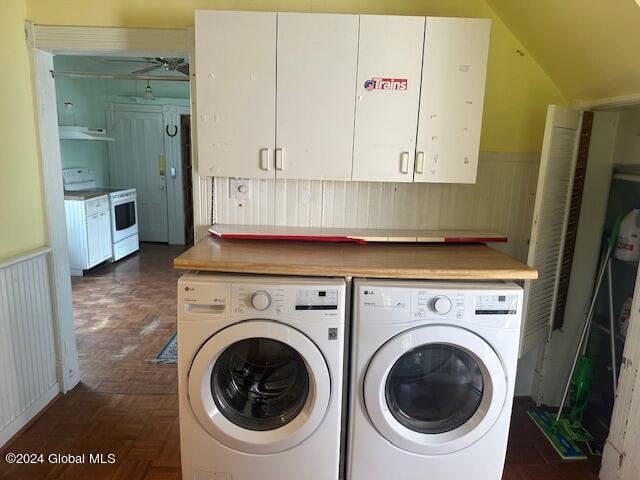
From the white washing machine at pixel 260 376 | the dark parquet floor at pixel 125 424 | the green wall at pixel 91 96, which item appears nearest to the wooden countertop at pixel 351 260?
the white washing machine at pixel 260 376

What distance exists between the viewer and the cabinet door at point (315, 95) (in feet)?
6.24

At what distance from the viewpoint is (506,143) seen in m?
2.34

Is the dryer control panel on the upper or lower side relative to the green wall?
lower

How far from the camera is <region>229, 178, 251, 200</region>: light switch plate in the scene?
231 centimetres

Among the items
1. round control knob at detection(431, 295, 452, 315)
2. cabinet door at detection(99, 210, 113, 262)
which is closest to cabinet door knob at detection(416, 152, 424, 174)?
round control knob at detection(431, 295, 452, 315)

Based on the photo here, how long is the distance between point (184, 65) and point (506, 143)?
7.76 ft

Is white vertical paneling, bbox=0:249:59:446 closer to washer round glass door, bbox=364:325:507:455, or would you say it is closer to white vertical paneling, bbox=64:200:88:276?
washer round glass door, bbox=364:325:507:455

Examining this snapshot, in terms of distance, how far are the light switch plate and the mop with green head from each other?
1913mm

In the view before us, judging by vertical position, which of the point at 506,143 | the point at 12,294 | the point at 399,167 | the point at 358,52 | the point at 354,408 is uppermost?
the point at 358,52

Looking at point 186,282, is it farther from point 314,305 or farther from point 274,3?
point 274,3

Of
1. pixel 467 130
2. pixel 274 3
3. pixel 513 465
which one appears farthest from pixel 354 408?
pixel 274 3

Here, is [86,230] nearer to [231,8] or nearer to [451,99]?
[231,8]

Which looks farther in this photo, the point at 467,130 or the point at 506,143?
the point at 506,143

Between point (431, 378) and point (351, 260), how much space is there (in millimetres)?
600
